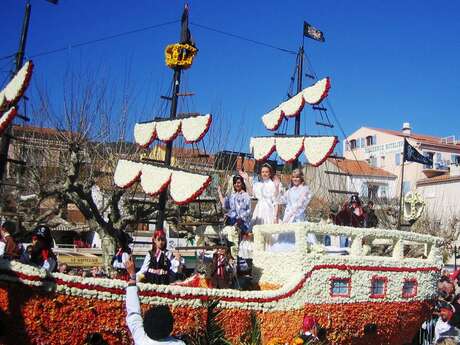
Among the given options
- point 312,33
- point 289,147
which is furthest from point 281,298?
point 312,33

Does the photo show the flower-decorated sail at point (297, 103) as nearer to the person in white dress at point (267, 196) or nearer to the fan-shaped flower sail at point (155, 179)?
the person in white dress at point (267, 196)

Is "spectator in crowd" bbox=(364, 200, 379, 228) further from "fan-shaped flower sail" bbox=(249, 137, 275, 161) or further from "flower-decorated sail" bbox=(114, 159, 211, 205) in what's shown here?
"flower-decorated sail" bbox=(114, 159, 211, 205)

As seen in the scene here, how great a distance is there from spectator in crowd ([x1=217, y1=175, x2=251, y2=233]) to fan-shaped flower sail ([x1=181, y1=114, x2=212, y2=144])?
1154mm

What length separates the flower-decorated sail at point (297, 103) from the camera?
1305cm

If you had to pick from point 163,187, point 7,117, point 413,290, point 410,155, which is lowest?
point 413,290

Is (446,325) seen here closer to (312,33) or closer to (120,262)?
(120,262)

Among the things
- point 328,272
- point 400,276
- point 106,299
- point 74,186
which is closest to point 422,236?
point 400,276

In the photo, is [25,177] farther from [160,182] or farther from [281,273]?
[281,273]

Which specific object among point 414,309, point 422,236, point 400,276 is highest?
point 422,236

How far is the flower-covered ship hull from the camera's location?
627 cm

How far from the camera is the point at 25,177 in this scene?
69.7ft

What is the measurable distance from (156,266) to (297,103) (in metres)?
7.09

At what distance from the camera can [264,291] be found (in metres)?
8.28

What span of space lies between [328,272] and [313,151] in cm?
350
